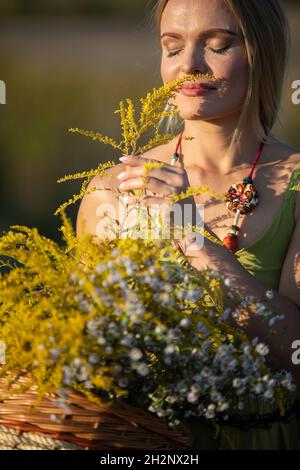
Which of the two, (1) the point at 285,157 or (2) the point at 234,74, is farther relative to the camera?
(1) the point at 285,157

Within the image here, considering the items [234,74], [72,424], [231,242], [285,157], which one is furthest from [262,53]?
[72,424]

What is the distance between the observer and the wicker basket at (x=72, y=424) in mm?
1482

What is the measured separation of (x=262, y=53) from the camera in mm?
2207

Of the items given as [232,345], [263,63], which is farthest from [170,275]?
[263,63]

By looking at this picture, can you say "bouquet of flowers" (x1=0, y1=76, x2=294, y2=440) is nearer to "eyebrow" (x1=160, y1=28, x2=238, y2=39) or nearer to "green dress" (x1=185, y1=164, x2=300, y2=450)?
"green dress" (x1=185, y1=164, x2=300, y2=450)

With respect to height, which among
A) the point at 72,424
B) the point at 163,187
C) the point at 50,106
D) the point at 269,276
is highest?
the point at 50,106

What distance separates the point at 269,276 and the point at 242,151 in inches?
16.8

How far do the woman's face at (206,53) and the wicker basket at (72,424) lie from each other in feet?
3.21

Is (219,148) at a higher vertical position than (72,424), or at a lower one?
higher

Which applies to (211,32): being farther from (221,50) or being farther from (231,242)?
(231,242)

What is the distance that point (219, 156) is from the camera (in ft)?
7.74
